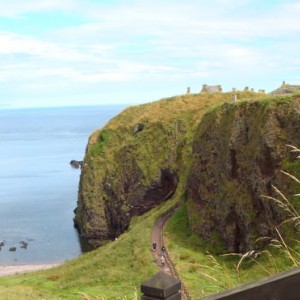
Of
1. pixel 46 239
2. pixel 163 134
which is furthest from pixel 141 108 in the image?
pixel 46 239

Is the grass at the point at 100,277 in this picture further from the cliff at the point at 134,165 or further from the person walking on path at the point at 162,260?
the cliff at the point at 134,165

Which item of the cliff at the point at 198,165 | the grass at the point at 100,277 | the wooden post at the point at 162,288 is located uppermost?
the wooden post at the point at 162,288

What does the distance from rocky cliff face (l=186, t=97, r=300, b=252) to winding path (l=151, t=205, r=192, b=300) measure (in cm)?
360

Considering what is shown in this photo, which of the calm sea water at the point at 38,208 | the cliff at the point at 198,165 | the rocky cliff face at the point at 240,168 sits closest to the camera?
the rocky cliff face at the point at 240,168

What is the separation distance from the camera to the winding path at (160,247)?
1171 inches

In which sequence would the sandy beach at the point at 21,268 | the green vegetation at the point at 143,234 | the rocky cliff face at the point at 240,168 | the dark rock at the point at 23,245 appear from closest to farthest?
1. the green vegetation at the point at 143,234
2. the rocky cliff face at the point at 240,168
3. the sandy beach at the point at 21,268
4. the dark rock at the point at 23,245

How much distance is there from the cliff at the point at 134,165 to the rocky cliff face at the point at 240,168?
17143 mm

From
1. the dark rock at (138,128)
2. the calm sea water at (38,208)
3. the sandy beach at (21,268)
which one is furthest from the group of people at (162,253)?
the dark rock at (138,128)

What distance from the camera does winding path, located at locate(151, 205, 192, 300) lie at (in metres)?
29.8

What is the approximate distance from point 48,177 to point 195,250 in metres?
85.3

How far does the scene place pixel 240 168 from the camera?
126ft

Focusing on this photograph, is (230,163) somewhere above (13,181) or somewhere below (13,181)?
above

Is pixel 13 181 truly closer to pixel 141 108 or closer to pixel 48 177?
pixel 48 177

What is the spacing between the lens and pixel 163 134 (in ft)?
230
